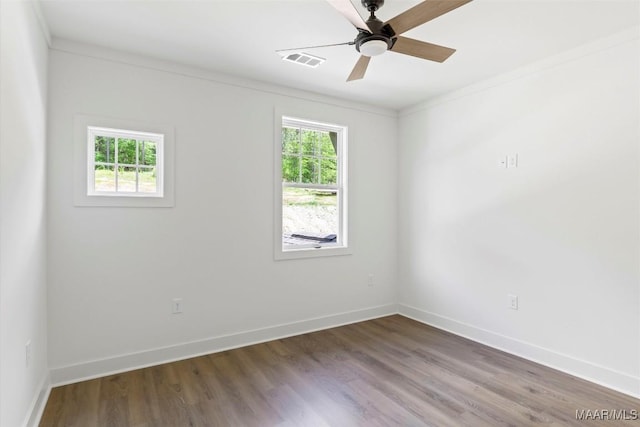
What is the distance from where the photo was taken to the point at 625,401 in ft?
7.58

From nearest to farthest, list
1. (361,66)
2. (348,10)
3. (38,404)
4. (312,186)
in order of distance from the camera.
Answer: (348,10)
(38,404)
(361,66)
(312,186)

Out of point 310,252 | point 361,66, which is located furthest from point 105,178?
point 361,66

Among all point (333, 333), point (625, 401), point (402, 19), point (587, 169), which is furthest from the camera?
point (333, 333)

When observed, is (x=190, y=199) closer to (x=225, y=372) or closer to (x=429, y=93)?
(x=225, y=372)

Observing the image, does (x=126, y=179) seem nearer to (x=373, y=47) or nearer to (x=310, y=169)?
(x=310, y=169)

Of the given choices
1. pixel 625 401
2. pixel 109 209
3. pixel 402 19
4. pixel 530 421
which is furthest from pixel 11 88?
pixel 625 401

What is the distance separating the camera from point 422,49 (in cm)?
216

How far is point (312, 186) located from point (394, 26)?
7.02 feet

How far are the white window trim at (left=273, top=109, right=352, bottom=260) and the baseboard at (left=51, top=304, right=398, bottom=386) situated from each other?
74 centimetres

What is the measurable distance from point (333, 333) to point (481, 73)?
9.87ft

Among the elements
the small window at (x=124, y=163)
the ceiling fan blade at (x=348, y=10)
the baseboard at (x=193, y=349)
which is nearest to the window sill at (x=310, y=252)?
the baseboard at (x=193, y=349)

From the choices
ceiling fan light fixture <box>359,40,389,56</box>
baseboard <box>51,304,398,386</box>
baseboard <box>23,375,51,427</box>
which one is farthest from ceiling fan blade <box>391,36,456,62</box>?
baseboard <box>23,375,51,427</box>

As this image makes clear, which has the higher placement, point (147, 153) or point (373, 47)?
point (373, 47)

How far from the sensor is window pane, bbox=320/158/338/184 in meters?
3.98
